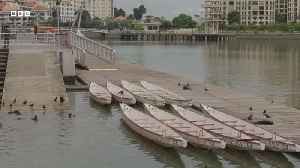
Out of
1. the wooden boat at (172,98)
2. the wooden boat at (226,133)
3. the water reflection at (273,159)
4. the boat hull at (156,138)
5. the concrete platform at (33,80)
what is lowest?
the water reflection at (273,159)

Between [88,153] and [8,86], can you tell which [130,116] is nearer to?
[88,153]

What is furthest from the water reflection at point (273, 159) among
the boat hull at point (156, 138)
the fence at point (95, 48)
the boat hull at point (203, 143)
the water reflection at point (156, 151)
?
the fence at point (95, 48)

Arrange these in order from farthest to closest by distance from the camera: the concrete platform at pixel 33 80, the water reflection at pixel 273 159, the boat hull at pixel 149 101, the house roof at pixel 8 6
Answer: the house roof at pixel 8 6 → the boat hull at pixel 149 101 → the concrete platform at pixel 33 80 → the water reflection at pixel 273 159

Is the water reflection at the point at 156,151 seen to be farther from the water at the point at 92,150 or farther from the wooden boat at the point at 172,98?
the wooden boat at the point at 172,98

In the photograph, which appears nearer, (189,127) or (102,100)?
(189,127)

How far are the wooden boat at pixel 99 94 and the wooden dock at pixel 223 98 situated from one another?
306 cm

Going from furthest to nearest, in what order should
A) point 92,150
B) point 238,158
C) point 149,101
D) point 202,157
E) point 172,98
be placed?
point 172,98, point 149,101, point 92,150, point 202,157, point 238,158

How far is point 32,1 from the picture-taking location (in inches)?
4818

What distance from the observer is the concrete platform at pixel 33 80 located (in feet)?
105

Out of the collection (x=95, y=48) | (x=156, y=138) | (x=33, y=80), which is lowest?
(x=156, y=138)

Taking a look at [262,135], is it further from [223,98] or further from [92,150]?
[223,98]

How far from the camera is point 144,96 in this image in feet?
112

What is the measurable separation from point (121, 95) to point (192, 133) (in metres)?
11.0

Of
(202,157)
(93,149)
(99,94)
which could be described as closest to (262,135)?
(202,157)
